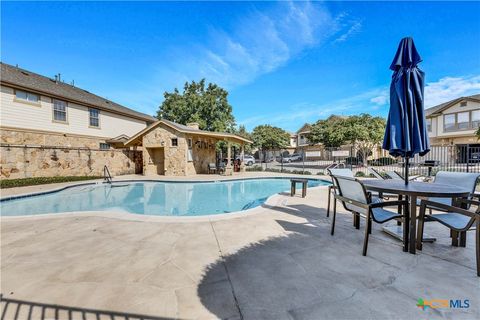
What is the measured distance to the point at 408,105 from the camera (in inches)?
132

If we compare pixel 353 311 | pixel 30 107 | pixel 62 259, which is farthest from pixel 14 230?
pixel 30 107

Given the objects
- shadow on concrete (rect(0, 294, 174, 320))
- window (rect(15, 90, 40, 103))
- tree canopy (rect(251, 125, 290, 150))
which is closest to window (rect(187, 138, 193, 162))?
window (rect(15, 90, 40, 103))

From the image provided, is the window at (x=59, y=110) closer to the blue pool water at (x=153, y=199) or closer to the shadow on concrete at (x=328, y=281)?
the blue pool water at (x=153, y=199)

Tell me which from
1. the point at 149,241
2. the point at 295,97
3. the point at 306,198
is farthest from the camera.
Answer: the point at 295,97

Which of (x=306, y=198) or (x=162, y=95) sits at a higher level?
(x=162, y=95)

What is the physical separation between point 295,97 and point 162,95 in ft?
66.8

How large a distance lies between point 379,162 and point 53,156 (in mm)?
29614

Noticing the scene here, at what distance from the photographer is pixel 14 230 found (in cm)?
404

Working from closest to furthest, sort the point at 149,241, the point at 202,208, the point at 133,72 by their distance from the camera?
the point at 149,241 → the point at 202,208 → the point at 133,72

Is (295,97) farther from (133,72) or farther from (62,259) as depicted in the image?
(62,259)

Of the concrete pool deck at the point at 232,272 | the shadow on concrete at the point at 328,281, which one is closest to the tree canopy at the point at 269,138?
the concrete pool deck at the point at 232,272

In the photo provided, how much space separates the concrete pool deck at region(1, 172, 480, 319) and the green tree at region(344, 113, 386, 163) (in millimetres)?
20609

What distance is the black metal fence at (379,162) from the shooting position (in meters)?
14.2

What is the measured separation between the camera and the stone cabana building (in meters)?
15.6
